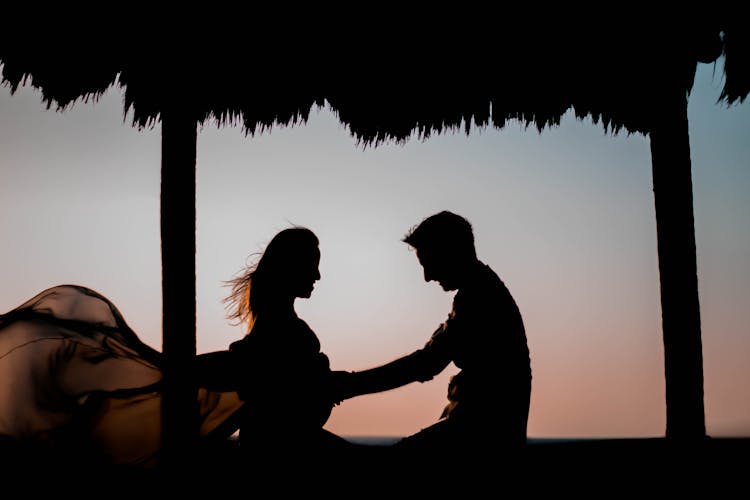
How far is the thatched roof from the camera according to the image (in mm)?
5562

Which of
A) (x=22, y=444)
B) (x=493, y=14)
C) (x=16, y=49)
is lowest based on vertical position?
(x=22, y=444)

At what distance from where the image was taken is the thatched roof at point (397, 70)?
556 centimetres

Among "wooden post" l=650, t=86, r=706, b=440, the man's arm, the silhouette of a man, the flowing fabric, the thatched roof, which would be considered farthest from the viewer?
"wooden post" l=650, t=86, r=706, b=440

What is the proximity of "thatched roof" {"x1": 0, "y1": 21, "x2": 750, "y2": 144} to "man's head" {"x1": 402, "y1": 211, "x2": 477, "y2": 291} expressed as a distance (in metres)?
2.59

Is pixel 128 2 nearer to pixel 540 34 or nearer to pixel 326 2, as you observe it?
pixel 326 2

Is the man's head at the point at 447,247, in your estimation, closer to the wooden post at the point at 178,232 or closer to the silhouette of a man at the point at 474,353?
the silhouette of a man at the point at 474,353

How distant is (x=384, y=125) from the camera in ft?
23.8

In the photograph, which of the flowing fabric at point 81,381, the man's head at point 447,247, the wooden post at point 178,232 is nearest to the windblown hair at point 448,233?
the man's head at point 447,247

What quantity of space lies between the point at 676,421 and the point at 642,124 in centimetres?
291

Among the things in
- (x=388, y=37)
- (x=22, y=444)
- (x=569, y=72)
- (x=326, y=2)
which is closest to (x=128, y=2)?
(x=326, y=2)

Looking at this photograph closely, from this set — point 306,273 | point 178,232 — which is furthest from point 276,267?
point 178,232

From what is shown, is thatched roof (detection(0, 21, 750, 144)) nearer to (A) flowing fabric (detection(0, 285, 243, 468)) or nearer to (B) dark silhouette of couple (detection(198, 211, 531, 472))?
(A) flowing fabric (detection(0, 285, 243, 468))

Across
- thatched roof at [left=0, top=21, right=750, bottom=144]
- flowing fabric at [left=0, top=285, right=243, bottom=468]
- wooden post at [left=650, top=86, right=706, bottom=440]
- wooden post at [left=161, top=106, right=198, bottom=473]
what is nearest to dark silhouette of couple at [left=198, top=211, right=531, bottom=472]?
flowing fabric at [left=0, top=285, right=243, bottom=468]

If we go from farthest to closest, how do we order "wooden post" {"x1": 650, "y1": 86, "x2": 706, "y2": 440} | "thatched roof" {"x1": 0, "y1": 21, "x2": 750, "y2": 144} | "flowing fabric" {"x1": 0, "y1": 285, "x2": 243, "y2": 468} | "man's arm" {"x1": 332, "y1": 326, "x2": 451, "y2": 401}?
"wooden post" {"x1": 650, "y1": 86, "x2": 706, "y2": 440} → "thatched roof" {"x1": 0, "y1": 21, "x2": 750, "y2": 144} → "flowing fabric" {"x1": 0, "y1": 285, "x2": 243, "y2": 468} → "man's arm" {"x1": 332, "y1": 326, "x2": 451, "y2": 401}
